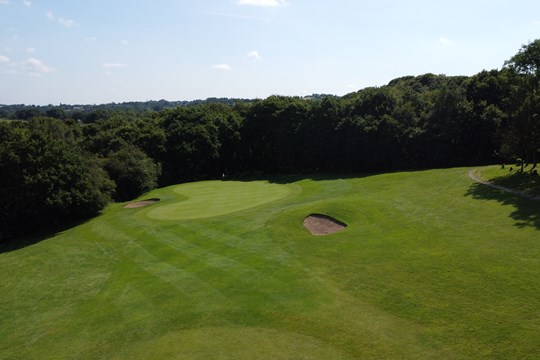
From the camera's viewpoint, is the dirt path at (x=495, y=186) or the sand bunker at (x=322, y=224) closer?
the dirt path at (x=495, y=186)

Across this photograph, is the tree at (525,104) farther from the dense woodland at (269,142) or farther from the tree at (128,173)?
the tree at (128,173)

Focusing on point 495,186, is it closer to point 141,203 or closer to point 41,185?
point 141,203

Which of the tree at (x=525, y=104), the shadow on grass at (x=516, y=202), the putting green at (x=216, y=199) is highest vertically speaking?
the tree at (x=525, y=104)

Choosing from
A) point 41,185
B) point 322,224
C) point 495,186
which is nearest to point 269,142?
point 41,185

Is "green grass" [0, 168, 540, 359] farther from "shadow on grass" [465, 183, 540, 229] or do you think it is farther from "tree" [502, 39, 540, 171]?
"tree" [502, 39, 540, 171]

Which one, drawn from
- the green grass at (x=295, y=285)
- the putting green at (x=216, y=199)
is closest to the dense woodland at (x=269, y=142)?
the green grass at (x=295, y=285)

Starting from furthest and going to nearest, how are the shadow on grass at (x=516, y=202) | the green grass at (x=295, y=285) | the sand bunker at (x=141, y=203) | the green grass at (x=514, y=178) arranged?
the sand bunker at (x=141, y=203), the green grass at (x=514, y=178), the shadow on grass at (x=516, y=202), the green grass at (x=295, y=285)

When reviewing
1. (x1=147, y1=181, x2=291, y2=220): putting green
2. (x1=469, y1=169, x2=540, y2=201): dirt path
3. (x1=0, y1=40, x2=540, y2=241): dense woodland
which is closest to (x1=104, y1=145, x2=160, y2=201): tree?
(x1=0, y1=40, x2=540, y2=241): dense woodland

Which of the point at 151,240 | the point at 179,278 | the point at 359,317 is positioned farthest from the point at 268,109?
the point at 359,317
